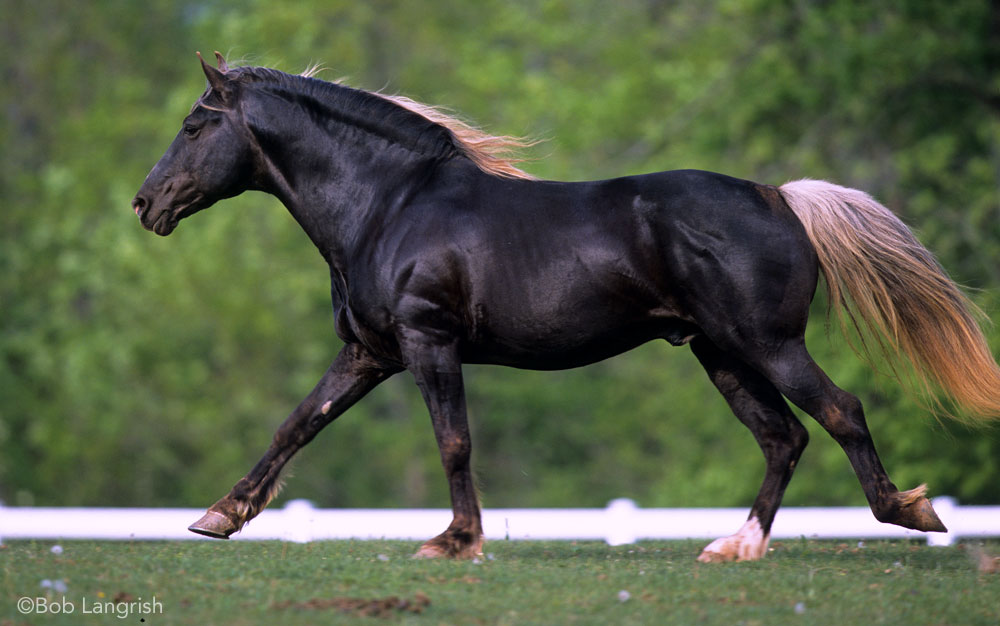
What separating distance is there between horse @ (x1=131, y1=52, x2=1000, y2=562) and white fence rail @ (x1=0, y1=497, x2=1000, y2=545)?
2.41m

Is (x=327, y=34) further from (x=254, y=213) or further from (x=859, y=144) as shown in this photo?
(x=859, y=144)

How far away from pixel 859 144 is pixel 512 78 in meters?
9.98

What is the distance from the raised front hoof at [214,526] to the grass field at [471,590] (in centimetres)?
13

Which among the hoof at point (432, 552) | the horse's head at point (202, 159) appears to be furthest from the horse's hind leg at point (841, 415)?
the horse's head at point (202, 159)

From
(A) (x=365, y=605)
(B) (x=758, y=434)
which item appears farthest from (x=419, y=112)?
(A) (x=365, y=605)

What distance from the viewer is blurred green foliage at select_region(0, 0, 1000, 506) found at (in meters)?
19.2

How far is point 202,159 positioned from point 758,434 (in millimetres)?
3749

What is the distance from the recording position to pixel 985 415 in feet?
22.2

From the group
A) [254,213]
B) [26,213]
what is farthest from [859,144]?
[26,213]

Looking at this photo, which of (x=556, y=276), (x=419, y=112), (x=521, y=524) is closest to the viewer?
(x=556, y=276)

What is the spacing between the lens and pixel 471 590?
18.2 ft

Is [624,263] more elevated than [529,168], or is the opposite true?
[529,168]

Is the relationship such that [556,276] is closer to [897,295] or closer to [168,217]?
[897,295]

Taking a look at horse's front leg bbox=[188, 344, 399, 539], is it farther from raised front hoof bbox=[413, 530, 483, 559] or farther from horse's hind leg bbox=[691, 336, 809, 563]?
horse's hind leg bbox=[691, 336, 809, 563]
